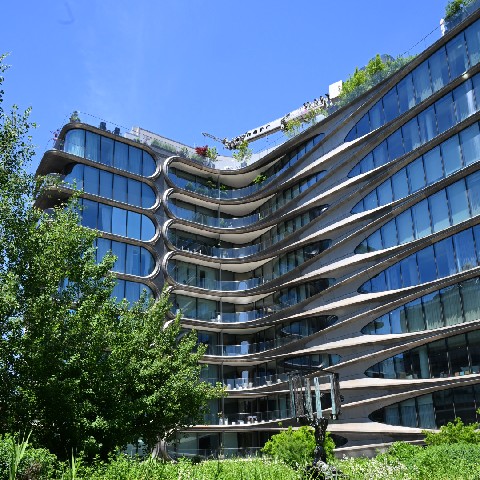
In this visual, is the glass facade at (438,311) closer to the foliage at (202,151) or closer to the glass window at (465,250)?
the glass window at (465,250)

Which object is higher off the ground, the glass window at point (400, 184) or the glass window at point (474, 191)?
the glass window at point (400, 184)

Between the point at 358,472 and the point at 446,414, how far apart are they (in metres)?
15.5

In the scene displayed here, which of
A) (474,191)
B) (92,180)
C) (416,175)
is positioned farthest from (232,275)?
(474,191)

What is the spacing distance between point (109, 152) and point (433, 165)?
23597 mm

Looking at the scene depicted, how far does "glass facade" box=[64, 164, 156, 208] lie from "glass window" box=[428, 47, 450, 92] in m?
22.6

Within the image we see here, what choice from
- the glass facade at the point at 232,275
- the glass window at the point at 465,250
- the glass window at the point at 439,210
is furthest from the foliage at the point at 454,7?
the glass facade at the point at 232,275

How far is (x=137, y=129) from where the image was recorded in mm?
50375

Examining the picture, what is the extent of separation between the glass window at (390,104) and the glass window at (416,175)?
407 cm

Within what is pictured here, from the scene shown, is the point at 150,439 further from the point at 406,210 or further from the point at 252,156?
the point at 252,156

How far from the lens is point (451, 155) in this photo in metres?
31.8

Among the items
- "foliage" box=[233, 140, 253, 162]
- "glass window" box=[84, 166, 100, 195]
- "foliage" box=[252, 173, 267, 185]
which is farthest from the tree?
"foliage" box=[233, 140, 253, 162]

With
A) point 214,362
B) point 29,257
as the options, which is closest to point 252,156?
point 214,362

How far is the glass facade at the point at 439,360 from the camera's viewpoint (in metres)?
29.3

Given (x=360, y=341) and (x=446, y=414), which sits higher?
(x=360, y=341)
